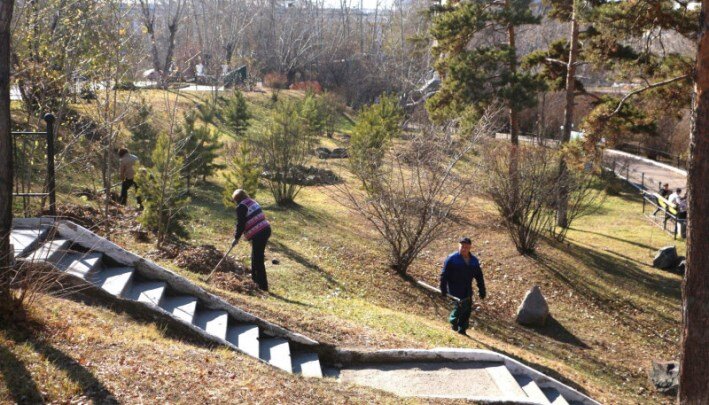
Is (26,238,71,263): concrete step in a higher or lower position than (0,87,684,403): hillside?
higher

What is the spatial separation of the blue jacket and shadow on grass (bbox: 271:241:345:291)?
331 cm

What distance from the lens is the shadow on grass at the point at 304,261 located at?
13.2 meters

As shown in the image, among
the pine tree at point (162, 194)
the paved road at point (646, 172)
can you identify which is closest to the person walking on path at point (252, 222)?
the pine tree at point (162, 194)

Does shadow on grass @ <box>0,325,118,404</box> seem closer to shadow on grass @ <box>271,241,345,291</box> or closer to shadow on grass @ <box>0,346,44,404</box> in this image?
shadow on grass @ <box>0,346,44,404</box>

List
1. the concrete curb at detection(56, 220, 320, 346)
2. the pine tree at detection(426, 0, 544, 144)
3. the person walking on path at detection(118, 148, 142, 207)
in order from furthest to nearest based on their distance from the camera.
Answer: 1. the pine tree at detection(426, 0, 544, 144)
2. the person walking on path at detection(118, 148, 142, 207)
3. the concrete curb at detection(56, 220, 320, 346)

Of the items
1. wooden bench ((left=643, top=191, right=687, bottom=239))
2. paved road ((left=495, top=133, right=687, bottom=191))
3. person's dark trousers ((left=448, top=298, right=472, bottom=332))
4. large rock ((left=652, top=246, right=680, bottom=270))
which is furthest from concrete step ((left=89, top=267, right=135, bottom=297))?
paved road ((left=495, top=133, right=687, bottom=191))

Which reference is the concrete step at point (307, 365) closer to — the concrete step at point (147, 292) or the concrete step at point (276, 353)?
the concrete step at point (276, 353)

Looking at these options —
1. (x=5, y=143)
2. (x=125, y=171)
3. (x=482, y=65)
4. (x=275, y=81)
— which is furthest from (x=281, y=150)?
(x=275, y=81)

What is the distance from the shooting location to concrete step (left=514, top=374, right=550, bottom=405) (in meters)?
8.10

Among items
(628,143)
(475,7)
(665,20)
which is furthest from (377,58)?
(665,20)

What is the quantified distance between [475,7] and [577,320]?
40.1 feet

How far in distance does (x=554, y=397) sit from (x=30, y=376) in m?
6.43

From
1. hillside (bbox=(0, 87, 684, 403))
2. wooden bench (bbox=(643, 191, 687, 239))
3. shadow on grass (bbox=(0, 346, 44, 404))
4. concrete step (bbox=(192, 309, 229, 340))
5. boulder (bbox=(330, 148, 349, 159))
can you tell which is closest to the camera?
shadow on grass (bbox=(0, 346, 44, 404))

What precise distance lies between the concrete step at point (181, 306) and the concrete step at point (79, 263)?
2.98ft
